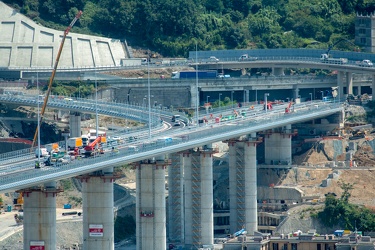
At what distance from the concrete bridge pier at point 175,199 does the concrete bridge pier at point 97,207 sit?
24421 mm

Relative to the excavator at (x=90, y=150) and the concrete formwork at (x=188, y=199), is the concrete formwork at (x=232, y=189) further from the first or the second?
the excavator at (x=90, y=150)

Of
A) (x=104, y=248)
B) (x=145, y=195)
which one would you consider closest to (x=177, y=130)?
(x=145, y=195)

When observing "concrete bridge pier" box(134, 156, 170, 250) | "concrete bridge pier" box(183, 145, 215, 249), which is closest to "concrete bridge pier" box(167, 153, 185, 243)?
"concrete bridge pier" box(183, 145, 215, 249)

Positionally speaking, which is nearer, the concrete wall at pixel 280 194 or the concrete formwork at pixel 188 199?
the concrete formwork at pixel 188 199

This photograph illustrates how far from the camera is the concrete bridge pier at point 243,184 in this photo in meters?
190

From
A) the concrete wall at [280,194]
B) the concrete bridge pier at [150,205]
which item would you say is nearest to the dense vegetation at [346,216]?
the concrete wall at [280,194]

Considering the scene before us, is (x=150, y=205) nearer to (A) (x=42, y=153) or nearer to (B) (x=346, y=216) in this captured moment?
(A) (x=42, y=153)

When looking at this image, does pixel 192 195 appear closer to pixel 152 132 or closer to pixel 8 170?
pixel 152 132

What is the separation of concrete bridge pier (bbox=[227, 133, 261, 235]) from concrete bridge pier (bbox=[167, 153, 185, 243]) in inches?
232

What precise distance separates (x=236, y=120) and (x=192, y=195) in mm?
18098

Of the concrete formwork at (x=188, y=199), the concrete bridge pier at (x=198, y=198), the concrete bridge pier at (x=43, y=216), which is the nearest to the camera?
the concrete bridge pier at (x=43, y=216)

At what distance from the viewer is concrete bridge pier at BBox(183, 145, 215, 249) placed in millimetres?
182250

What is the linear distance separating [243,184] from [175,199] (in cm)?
773

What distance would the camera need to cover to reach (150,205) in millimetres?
173375
